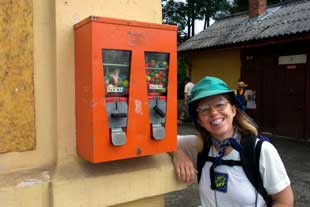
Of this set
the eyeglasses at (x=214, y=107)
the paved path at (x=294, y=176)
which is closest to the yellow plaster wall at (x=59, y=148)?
the eyeglasses at (x=214, y=107)

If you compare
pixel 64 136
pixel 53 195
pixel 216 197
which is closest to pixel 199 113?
pixel 216 197

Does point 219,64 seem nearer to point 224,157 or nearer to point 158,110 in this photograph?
point 224,157

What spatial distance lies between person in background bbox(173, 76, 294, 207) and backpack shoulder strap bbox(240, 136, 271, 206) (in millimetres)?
13

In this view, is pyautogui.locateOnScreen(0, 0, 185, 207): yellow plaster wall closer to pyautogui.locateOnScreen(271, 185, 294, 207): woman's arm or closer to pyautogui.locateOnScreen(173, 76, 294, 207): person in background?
pyautogui.locateOnScreen(173, 76, 294, 207): person in background

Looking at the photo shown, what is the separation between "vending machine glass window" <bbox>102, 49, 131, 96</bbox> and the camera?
1.51m

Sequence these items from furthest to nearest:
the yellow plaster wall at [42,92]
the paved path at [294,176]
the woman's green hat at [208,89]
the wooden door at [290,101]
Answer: the wooden door at [290,101], the paved path at [294,176], the woman's green hat at [208,89], the yellow plaster wall at [42,92]

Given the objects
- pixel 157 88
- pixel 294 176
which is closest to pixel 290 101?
pixel 294 176

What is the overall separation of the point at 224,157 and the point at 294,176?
425 centimetres

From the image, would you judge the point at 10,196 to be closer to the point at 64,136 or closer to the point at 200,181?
the point at 64,136

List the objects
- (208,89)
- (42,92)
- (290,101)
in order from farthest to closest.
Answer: (290,101) < (208,89) < (42,92)

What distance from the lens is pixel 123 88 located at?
1.55 meters

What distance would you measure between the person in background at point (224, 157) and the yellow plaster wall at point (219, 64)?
8953 mm

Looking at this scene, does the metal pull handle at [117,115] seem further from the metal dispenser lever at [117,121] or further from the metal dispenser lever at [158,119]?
the metal dispenser lever at [158,119]

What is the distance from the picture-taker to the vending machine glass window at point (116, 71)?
1.51 meters
